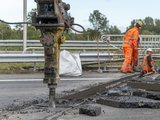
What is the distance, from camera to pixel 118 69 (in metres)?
18.5

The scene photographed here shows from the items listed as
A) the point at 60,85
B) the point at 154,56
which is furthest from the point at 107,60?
the point at 60,85

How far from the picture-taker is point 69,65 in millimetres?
16562

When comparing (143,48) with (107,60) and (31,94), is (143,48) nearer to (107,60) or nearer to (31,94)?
(107,60)

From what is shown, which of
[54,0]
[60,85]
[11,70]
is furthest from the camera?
[11,70]

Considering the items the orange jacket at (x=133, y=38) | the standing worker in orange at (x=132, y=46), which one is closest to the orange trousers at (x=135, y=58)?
the standing worker in orange at (x=132, y=46)

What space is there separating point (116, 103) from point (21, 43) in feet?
45.7

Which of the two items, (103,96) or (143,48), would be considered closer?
(103,96)

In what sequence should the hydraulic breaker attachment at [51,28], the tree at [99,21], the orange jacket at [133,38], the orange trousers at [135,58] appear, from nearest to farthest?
the hydraulic breaker attachment at [51,28]
the orange jacket at [133,38]
the orange trousers at [135,58]
the tree at [99,21]

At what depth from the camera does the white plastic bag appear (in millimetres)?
16438

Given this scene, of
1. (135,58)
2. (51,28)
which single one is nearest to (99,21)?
(135,58)

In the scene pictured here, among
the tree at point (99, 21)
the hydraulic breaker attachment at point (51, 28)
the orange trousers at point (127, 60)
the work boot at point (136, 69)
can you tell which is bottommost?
the work boot at point (136, 69)

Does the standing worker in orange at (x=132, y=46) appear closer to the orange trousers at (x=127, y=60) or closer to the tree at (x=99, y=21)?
the orange trousers at (x=127, y=60)

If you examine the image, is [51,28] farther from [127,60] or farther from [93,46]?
[93,46]

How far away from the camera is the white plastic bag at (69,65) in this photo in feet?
53.9
